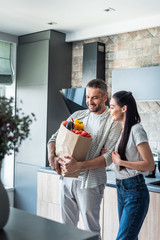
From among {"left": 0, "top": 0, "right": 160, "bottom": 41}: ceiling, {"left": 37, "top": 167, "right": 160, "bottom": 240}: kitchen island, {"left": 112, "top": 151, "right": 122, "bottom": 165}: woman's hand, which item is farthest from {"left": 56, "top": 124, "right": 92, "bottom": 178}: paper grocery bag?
{"left": 0, "top": 0, "right": 160, "bottom": 41}: ceiling

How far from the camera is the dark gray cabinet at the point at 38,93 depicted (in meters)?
4.01

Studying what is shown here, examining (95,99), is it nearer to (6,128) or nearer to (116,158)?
(116,158)

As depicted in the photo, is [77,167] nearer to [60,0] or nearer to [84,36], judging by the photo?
[60,0]

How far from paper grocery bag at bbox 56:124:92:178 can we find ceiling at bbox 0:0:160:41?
1.44 m

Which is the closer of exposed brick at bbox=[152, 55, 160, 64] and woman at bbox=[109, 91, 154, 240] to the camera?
woman at bbox=[109, 91, 154, 240]

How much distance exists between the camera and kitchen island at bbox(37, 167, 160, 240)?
2.61 metres

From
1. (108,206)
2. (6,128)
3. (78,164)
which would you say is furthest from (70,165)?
(6,128)

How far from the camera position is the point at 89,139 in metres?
2.13

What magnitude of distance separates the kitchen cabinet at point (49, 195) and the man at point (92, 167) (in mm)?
1004

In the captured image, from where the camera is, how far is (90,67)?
3.83 metres

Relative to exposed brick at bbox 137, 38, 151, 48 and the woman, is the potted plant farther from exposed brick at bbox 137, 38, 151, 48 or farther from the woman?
exposed brick at bbox 137, 38, 151, 48

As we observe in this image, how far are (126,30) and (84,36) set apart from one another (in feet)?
1.90

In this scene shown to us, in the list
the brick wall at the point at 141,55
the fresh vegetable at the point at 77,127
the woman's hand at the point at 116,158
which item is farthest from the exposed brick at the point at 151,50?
the woman's hand at the point at 116,158

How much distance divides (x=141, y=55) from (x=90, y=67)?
1.97 ft
